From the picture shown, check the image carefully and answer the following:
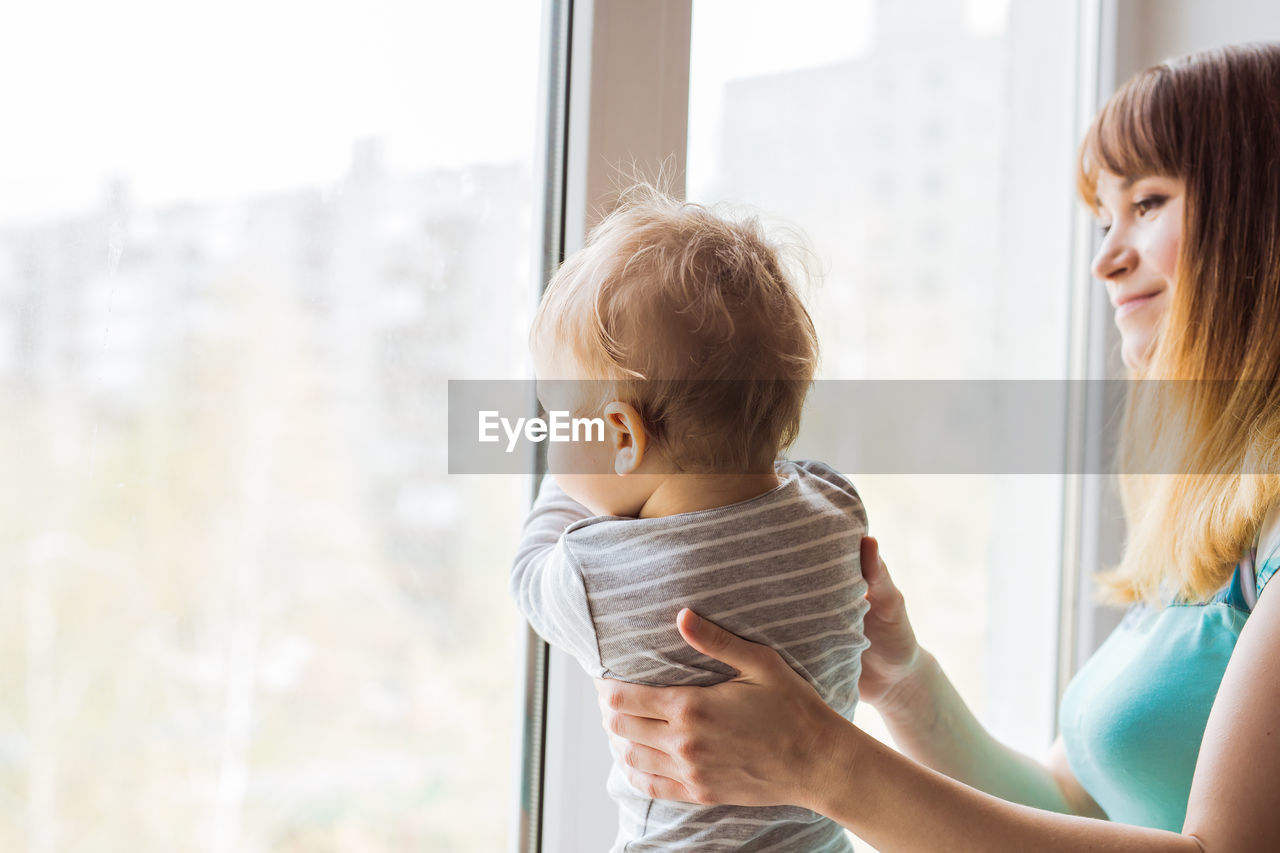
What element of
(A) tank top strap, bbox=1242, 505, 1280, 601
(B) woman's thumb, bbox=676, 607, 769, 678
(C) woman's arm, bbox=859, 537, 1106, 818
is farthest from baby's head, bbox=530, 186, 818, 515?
(A) tank top strap, bbox=1242, 505, 1280, 601

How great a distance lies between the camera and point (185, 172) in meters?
0.69

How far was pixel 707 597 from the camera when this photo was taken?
667 mm

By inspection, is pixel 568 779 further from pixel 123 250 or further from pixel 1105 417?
pixel 1105 417

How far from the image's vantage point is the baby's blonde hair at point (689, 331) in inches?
25.9

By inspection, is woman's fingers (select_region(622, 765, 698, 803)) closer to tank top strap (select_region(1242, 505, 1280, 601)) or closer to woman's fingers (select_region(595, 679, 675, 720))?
woman's fingers (select_region(595, 679, 675, 720))

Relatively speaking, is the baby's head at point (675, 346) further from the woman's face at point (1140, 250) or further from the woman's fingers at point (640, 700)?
the woman's face at point (1140, 250)

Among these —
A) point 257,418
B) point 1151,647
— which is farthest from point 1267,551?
point 257,418

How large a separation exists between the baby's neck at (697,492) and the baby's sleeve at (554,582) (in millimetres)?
79

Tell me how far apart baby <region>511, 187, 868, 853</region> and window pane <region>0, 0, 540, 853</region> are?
0.18 m

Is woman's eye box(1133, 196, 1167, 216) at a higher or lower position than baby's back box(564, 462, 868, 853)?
higher

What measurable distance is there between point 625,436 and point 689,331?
9cm

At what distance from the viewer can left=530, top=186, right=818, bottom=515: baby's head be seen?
658mm

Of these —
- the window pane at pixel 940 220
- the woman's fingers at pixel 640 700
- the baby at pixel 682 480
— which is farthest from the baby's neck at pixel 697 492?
the window pane at pixel 940 220

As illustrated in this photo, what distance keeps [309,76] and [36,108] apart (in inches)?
8.2
